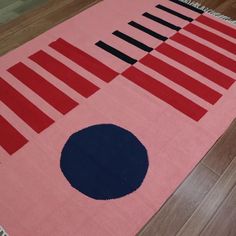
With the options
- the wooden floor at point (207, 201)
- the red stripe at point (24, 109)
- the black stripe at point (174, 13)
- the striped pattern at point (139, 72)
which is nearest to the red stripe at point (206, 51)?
the striped pattern at point (139, 72)

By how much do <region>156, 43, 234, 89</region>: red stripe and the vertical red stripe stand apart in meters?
0.08

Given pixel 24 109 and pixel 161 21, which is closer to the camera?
pixel 24 109

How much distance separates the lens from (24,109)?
1704 mm

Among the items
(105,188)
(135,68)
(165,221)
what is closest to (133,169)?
(105,188)

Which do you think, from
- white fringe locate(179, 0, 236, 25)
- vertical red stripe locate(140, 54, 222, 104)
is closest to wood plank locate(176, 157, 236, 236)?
vertical red stripe locate(140, 54, 222, 104)

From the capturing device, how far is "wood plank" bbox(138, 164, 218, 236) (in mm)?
1318

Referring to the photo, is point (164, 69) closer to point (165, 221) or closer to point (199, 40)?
point (199, 40)

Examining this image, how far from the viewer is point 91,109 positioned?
170 cm

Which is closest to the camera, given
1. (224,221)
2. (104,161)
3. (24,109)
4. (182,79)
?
(224,221)

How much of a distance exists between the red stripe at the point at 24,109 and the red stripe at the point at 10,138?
0.08 m

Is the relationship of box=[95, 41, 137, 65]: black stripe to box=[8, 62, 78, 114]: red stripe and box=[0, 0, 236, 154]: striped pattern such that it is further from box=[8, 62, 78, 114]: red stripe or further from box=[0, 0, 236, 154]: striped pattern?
box=[8, 62, 78, 114]: red stripe

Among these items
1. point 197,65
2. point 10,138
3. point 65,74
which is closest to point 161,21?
point 197,65

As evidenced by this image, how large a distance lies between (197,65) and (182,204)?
0.89 metres

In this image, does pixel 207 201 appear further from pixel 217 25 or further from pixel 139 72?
pixel 217 25
